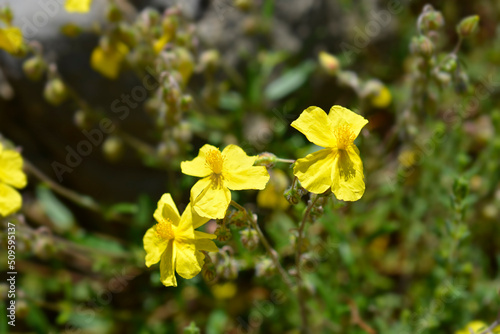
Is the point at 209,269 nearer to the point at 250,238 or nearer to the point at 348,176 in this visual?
the point at 250,238

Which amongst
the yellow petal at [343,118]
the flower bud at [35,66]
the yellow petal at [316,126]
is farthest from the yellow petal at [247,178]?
the flower bud at [35,66]

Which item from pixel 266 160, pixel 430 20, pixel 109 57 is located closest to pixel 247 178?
pixel 266 160

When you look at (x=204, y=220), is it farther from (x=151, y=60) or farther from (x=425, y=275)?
(x=425, y=275)

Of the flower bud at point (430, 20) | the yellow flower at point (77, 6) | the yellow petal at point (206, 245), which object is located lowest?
the yellow petal at point (206, 245)

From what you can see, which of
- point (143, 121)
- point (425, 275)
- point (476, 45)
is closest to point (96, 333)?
point (143, 121)

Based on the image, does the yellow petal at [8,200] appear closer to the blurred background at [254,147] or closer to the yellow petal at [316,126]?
the blurred background at [254,147]

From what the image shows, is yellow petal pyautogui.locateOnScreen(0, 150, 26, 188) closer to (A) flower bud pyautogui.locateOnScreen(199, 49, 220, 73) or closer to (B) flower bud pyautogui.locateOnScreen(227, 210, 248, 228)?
(B) flower bud pyautogui.locateOnScreen(227, 210, 248, 228)


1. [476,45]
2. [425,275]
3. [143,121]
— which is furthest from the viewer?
[476,45]
